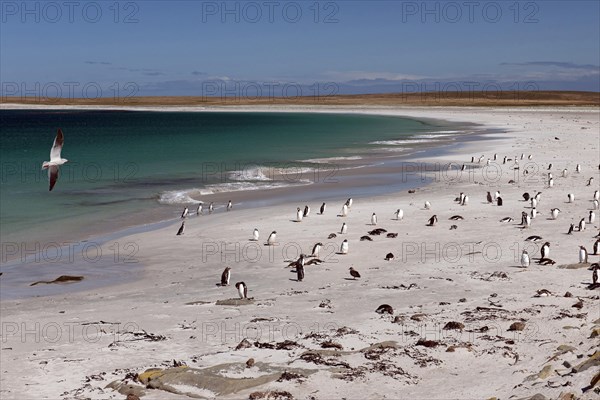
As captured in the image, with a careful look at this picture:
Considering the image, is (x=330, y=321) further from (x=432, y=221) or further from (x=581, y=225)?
(x=581, y=225)

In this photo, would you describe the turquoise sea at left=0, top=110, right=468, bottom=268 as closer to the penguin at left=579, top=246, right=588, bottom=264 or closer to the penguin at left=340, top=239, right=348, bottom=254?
the penguin at left=340, top=239, right=348, bottom=254

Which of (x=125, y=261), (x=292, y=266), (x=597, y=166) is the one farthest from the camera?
(x=597, y=166)

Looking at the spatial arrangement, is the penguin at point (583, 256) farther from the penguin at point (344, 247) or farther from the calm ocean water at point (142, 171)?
the calm ocean water at point (142, 171)

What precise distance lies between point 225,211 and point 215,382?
15.2 m

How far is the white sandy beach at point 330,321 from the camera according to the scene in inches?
349

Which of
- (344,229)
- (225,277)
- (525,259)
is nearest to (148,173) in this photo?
(344,229)

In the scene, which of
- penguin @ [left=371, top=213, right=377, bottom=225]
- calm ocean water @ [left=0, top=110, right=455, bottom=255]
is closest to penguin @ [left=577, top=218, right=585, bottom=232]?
penguin @ [left=371, top=213, right=377, bottom=225]

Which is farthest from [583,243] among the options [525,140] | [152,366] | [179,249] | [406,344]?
[525,140]

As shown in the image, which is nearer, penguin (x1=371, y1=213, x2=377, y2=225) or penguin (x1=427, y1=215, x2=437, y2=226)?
penguin (x1=427, y1=215, x2=437, y2=226)

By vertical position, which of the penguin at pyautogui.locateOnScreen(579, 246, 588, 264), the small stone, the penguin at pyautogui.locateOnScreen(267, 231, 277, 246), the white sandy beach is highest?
the penguin at pyautogui.locateOnScreen(579, 246, 588, 264)

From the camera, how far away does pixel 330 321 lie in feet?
37.2

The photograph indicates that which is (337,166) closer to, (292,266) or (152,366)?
(292,266)

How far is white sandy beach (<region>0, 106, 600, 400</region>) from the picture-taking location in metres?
8.87

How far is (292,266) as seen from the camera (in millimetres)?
15297
